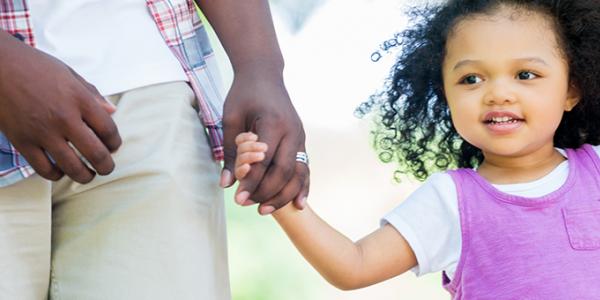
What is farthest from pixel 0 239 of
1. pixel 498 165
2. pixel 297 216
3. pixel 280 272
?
pixel 280 272

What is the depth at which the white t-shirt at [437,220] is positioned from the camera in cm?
188

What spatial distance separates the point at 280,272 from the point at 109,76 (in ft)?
8.36

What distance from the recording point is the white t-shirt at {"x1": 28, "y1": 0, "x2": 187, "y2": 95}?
1373mm

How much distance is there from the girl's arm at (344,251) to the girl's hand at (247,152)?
34 cm

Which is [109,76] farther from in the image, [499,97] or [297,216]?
[499,97]

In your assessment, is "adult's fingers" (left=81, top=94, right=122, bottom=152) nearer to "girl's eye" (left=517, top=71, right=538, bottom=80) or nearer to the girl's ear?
"girl's eye" (left=517, top=71, right=538, bottom=80)

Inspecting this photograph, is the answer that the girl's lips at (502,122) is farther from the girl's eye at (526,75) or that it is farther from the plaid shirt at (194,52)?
the plaid shirt at (194,52)

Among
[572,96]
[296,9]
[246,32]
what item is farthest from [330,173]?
[246,32]

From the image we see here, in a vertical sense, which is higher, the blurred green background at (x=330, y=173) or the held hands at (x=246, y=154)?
the held hands at (x=246, y=154)

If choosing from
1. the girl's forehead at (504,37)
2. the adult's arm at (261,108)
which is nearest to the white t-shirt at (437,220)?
the girl's forehead at (504,37)

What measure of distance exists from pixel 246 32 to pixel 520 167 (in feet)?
2.43

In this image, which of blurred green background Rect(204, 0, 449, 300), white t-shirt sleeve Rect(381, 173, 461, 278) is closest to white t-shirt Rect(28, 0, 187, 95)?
white t-shirt sleeve Rect(381, 173, 461, 278)

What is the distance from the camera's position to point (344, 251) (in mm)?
1832

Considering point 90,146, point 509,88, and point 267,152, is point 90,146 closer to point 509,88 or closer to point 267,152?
point 267,152
